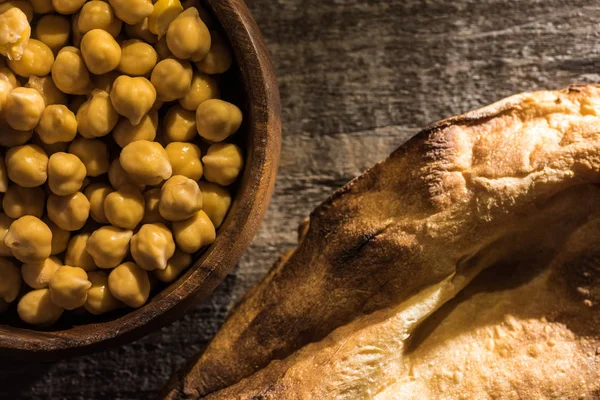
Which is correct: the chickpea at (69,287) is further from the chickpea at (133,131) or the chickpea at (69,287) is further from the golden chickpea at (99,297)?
the chickpea at (133,131)

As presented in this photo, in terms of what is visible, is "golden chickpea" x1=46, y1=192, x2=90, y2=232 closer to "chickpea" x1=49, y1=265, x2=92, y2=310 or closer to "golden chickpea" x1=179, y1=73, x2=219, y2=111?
"chickpea" x1=49, y1=265, x2=92, y2=310

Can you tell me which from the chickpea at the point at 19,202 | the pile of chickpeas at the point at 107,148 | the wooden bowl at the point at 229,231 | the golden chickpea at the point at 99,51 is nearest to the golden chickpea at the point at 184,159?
the pile of chickpeas at the point at 107,148

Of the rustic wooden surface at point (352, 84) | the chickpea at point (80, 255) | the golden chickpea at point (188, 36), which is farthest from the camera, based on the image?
the rustic wooden surface at point (352, 84)

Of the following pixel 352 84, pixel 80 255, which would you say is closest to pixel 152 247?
pixel 80 255

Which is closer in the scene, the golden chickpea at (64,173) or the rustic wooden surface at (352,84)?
the golden chickpea at (64,173)

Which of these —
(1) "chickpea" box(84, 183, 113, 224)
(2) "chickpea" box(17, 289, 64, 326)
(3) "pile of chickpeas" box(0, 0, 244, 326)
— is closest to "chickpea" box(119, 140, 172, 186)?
(3) "pile of chickpeas" box(0, 0, 244, 326)

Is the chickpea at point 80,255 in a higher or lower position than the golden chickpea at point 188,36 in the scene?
lower

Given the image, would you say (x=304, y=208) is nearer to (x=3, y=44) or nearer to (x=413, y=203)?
(x=413, y=203)
